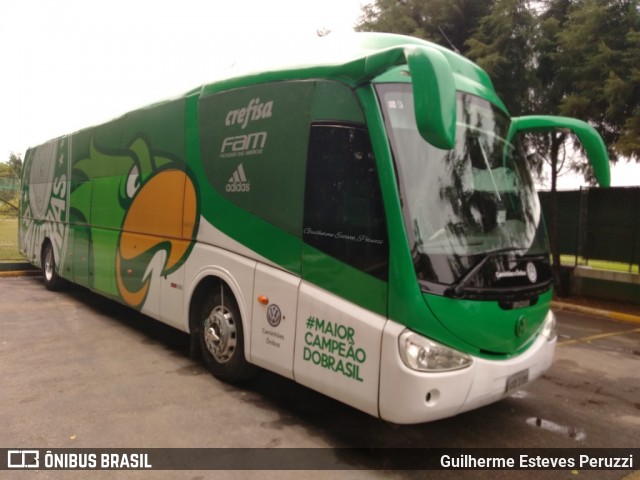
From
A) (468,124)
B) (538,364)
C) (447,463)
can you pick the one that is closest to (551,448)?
(538,364)

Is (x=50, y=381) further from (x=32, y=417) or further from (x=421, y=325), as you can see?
(x=421, y=325)

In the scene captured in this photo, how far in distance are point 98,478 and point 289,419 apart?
1601 mm

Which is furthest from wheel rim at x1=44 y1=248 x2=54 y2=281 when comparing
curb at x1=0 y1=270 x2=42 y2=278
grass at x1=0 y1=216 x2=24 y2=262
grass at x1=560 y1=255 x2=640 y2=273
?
grass at x1=560 y1=255 x2=640 y2=273

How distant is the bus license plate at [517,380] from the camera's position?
12.7 feet

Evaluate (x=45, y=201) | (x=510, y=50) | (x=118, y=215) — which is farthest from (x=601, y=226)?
(x=45, y=201)

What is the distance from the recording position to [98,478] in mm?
3512

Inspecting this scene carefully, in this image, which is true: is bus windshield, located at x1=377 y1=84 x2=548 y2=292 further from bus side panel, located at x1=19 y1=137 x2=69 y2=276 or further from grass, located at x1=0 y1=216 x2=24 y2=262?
grass, located at x1=0 y1=216 x2=24 y2=262

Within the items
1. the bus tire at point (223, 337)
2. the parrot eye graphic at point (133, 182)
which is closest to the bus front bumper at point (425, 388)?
the bus tire at point (223, 337)

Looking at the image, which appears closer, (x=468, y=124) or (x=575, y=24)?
(x=468, y=124)

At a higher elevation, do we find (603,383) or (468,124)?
(468,124)

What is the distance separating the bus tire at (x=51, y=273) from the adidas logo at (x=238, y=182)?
7.09m

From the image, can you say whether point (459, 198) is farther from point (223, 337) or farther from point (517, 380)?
point (223, 337)

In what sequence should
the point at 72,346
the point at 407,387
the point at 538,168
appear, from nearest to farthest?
the point at 407,387 → the point at 72,346 → the point at 538,168

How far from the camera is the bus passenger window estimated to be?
3.68m
